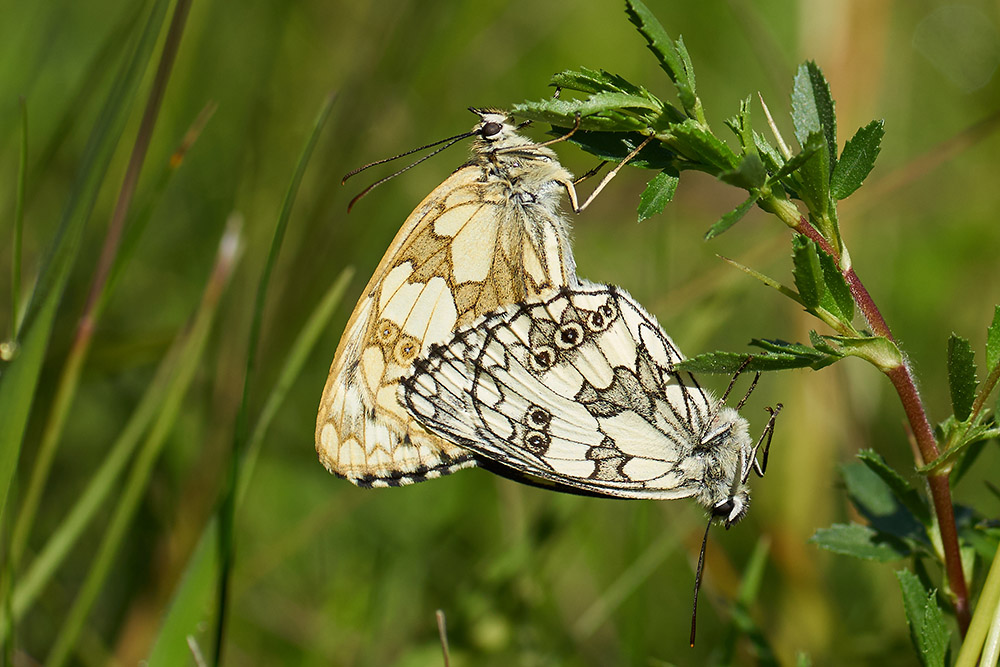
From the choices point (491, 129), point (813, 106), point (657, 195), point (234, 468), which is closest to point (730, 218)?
point (657, 195)

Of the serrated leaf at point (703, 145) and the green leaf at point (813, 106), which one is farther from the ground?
the green leaf at point (813, 106)

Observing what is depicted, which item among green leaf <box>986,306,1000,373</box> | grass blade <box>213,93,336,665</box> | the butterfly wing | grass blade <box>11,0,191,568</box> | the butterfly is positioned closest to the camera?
green leaf <box>986,306,1000,373</box>

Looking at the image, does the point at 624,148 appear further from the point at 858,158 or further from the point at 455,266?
the point at 455,266

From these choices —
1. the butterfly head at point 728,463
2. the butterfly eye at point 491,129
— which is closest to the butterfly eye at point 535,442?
the butterfly head at point 728,463

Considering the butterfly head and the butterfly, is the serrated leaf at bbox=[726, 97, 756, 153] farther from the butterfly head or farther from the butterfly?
the butterfly

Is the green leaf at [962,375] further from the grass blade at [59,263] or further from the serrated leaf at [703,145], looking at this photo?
the grass blade at [59,263]

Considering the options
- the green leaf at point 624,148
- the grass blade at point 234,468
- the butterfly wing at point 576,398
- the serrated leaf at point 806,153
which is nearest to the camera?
the serrated leaf at point 806,153

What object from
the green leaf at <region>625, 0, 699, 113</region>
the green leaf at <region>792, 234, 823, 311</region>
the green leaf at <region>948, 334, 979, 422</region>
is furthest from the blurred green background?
the green leaf at <region>625, 0, 699, 113</region>
